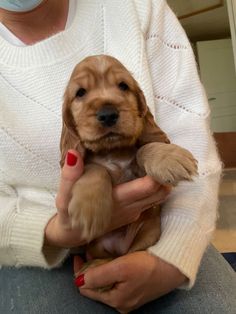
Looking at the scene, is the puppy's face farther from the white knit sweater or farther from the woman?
the white knit sweater

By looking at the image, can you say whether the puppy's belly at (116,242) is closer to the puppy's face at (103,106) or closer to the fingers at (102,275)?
the fingers at (102,275)

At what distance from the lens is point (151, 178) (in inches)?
31.7

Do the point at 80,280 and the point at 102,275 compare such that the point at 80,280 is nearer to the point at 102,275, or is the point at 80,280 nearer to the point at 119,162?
the point at 102,275

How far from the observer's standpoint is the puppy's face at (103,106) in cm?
78

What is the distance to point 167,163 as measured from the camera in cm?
76

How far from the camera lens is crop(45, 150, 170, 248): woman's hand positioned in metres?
0.79

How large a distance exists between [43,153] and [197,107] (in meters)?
0.41

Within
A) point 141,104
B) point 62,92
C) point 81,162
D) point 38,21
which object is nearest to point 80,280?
point 81,162

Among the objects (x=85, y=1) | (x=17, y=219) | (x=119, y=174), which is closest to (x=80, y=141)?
(x=119, y=174)

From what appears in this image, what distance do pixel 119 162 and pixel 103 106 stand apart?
13 cm

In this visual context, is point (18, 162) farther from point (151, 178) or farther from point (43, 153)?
point (151, 178)

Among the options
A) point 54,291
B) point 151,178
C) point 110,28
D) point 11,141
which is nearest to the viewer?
point 151,178

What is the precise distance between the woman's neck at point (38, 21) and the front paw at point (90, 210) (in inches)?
24.0

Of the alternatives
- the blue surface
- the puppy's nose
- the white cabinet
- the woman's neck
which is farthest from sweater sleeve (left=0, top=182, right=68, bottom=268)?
the white cabinet
